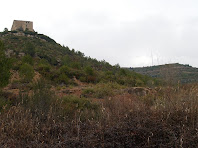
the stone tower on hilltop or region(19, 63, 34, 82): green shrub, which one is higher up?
the stone tower on hilltop

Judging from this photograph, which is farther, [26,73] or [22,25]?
[22,25]

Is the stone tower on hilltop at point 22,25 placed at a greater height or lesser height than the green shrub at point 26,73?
greater

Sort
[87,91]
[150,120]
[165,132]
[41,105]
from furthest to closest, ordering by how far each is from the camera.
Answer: [87,91] < [41,105] < [150,120] < [165,132]

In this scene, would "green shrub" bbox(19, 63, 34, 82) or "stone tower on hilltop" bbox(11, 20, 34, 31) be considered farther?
"stone tower on hilltop" bbox(11, 20, 34, 31)

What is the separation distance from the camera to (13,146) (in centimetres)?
261

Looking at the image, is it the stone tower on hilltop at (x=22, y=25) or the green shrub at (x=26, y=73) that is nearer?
the green shrub at (x=26, y=73)

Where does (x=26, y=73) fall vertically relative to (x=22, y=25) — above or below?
below

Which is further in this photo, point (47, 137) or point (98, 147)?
point (47, 137)

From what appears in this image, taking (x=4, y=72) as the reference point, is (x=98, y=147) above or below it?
below

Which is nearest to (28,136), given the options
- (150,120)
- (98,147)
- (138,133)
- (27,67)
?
(98,147)

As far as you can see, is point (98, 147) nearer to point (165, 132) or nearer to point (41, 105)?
point (165, 132)

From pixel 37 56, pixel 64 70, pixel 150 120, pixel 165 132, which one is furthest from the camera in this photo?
pixel 37 56

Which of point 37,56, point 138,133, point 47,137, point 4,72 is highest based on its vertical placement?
point 37,56

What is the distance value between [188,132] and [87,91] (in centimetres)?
1078
